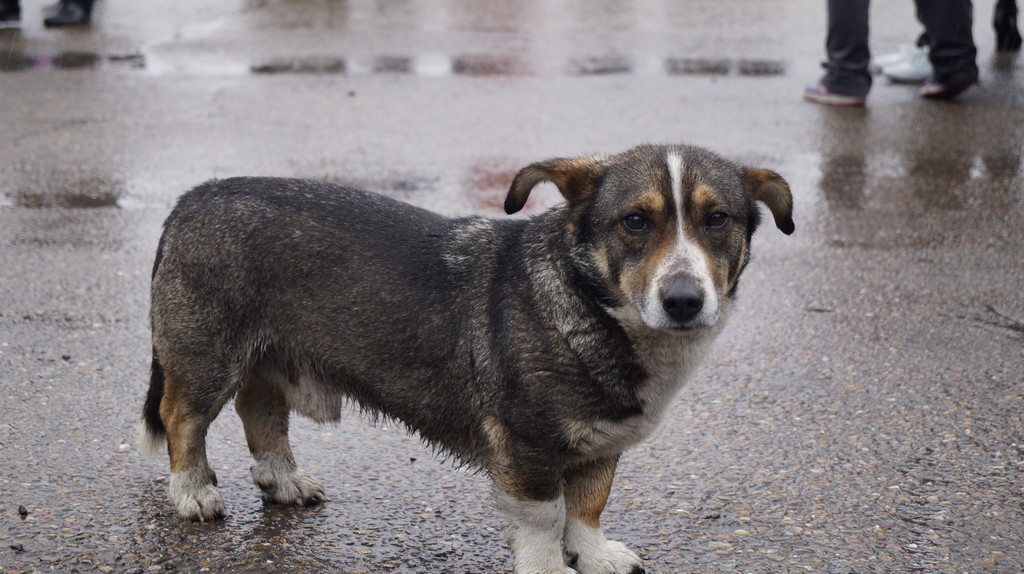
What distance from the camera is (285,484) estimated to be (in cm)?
415

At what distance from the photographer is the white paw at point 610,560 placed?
Answer: 379 cm

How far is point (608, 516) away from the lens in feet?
13.7

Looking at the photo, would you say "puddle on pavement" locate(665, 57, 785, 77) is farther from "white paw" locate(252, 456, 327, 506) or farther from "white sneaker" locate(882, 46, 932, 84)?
"white paw" locate(252, 456, 327, 506)

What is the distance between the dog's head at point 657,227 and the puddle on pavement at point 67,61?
335 inches

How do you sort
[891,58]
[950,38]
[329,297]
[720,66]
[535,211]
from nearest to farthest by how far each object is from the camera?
[329,297]
[535,211]
[950,38]
[891,58]
[720,66]

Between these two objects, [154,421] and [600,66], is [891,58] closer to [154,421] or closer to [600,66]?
[600,66]

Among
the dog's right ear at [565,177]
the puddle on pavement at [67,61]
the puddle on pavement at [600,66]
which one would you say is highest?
the dog's right ear at [565,177]

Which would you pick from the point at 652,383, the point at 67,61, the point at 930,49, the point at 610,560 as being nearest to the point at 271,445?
the point at 610,560

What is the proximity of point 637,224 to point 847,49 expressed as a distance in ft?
22.9

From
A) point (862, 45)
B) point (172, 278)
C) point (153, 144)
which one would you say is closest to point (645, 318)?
point (172, 278)

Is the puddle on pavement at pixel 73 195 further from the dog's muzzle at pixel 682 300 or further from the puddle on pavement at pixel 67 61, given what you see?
the dog's muzzle at pixel 682 300

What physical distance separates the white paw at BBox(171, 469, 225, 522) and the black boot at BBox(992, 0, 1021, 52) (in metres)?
10.4

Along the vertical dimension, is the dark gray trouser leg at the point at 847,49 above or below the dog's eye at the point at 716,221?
below

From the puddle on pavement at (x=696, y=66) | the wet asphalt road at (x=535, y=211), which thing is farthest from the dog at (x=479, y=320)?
the puddle on pavement at (x=696, y=66)
